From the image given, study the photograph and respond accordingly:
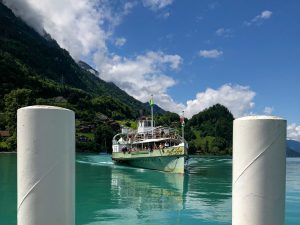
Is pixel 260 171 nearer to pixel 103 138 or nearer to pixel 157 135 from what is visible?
pixel 157 135

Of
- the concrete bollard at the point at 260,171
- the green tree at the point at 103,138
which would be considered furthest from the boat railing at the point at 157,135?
the green tree at the point at 103,138

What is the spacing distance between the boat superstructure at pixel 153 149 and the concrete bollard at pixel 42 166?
4802 centimetres

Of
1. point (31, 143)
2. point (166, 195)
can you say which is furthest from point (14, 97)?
point (31, 143)

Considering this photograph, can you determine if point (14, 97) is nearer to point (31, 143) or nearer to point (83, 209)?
point (83, 209)

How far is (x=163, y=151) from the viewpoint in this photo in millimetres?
53562

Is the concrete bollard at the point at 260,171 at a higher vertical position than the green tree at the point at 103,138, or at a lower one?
higher

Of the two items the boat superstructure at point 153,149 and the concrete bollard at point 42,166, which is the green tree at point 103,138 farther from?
the concrete bollard at point 42,166

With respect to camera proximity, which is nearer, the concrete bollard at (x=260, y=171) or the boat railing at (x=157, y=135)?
the concrete bollard at (x=260, y=171)

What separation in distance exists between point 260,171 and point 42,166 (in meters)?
1.61

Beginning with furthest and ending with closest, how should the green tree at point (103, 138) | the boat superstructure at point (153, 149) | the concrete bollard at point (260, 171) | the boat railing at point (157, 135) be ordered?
the green tree at point (103, 138) < the boat railing at point (157, 135) < the boat superstructure at point (153, 149) < the concrete bollard at point (260, 171)

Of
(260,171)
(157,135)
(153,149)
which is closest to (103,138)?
(157,135)

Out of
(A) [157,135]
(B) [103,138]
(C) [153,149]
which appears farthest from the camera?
(B) [103,138]

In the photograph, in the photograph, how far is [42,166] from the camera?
2.83 meters

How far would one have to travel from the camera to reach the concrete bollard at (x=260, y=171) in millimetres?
2779
